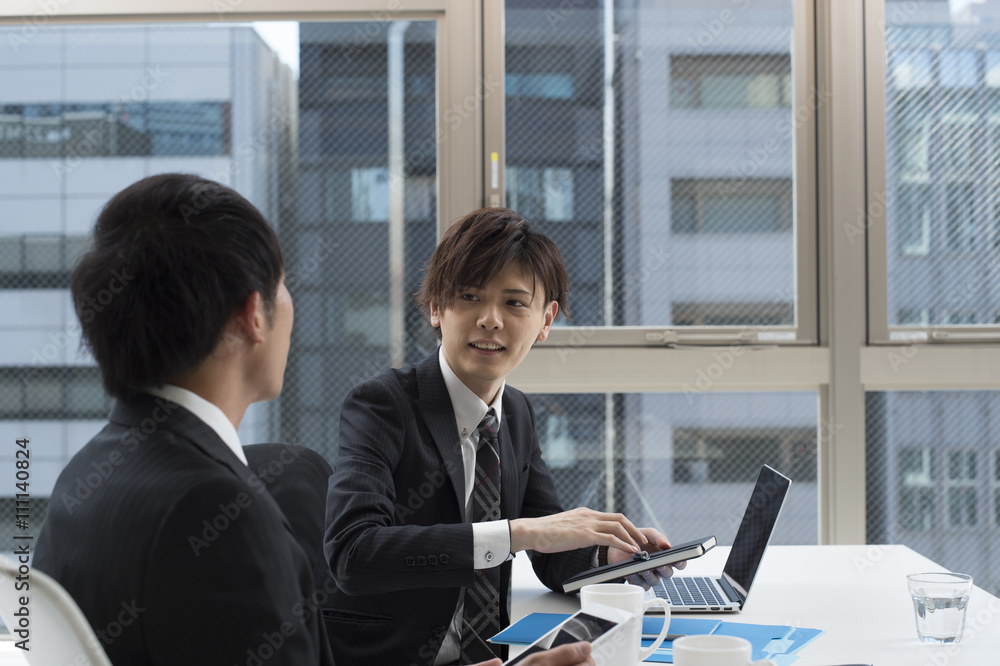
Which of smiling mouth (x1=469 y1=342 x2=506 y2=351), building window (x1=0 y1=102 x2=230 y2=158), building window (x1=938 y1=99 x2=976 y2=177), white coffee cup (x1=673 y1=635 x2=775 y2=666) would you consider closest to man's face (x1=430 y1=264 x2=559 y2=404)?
smiling mouth (x1=469 y1=342 x2=506 y2=351)

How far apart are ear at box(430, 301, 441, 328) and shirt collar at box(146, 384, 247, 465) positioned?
923 mm

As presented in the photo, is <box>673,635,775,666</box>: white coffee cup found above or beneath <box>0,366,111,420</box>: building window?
beneath

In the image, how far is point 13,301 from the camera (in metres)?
2.80

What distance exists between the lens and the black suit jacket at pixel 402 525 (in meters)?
1.41

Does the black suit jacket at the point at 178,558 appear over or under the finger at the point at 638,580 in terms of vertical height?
over

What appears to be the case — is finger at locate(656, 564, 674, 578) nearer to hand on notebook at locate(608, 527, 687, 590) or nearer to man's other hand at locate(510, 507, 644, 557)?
hand on notebook at locate(608, 527, 687, 590)

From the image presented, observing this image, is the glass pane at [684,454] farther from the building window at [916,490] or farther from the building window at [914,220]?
the building window at [914,220]

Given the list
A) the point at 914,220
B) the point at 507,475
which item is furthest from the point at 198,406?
the point at 914,220

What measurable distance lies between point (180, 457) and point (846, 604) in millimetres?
1280

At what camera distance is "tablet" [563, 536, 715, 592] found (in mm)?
1402

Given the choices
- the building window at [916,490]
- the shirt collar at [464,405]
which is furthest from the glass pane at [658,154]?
the shirt collar at [464,405]

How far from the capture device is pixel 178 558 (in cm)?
77

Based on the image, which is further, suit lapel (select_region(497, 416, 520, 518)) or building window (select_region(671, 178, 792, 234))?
building window (select_region(671, 178, 792, 234))

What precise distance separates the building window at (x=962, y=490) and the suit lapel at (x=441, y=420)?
1936mm
